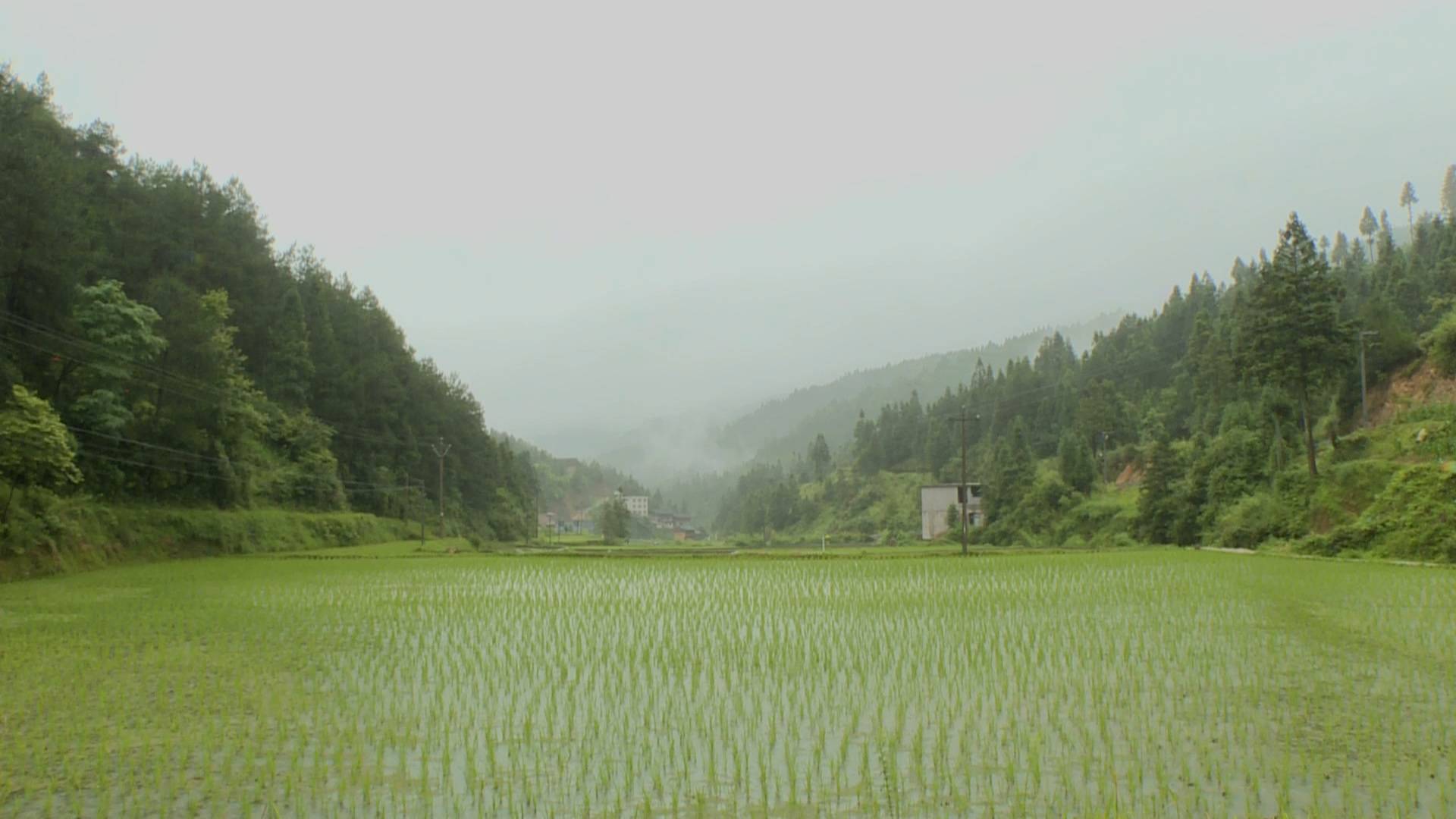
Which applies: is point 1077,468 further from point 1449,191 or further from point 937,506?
point 1449,191

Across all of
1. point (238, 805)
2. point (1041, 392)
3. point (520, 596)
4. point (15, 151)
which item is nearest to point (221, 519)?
Result: point (15, 151)

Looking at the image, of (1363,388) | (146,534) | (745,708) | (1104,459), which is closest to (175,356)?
(146,534)

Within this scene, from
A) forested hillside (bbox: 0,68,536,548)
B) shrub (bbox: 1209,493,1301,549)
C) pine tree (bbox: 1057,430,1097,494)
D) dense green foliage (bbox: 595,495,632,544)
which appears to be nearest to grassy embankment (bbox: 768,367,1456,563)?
shrub (bbox: 1209,493,1301,549)

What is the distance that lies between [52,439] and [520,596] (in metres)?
14.7

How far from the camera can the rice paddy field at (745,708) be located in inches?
249

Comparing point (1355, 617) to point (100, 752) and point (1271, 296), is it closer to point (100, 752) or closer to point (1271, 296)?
point (100, 752)

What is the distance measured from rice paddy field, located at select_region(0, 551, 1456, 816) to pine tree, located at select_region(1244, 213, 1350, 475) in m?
22.2

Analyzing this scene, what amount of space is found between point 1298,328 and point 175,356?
162 feet

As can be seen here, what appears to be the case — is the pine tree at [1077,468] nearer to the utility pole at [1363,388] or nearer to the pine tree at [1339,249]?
the utility pole at [1363,388]

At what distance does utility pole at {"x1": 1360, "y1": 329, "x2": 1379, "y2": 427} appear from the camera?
45.0 meters

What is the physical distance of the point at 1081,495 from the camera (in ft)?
199

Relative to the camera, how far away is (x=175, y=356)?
42.5 meters

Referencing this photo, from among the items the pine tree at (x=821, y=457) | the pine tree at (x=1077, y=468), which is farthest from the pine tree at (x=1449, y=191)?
the pine tree at (x=1077, y=468)

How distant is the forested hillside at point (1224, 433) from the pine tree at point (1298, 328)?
0.24ft
